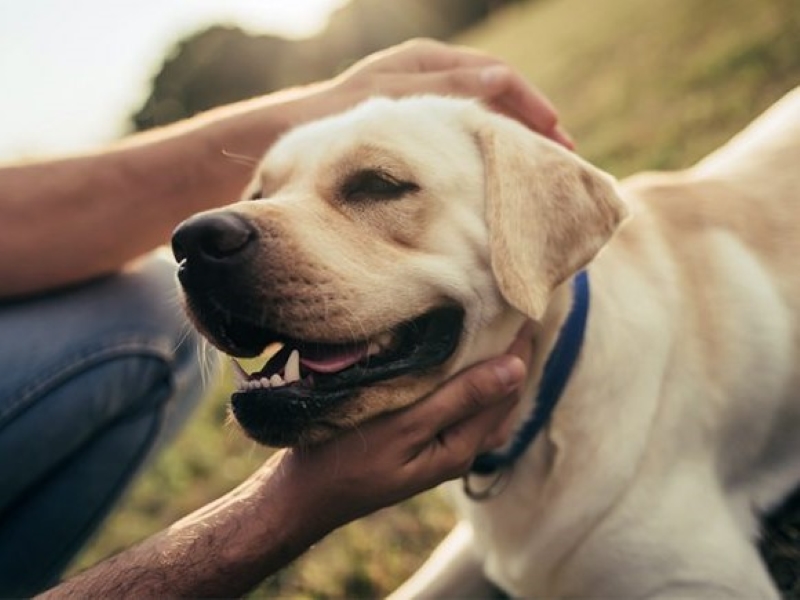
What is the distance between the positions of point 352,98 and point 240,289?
53.8 inches

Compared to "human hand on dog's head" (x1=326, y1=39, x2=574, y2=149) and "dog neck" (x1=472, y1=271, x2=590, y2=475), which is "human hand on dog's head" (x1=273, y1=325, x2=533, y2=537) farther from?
"human hand on dog's head" (x1=326, y1=39, x2=574, y2=149)

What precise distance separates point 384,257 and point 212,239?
0.49 meters

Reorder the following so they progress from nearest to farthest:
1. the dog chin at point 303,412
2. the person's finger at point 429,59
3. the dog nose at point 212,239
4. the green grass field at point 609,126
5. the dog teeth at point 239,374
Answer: the dog nose at point 212,239 → the dog chin at point 303,412 → the dog teeth at point 239,374 → the person's finger at point 429,59 → the green grass field at point 609,126

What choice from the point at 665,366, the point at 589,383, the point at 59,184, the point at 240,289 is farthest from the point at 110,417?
the point at 665,366

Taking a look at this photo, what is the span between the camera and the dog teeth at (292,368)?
7.14ft

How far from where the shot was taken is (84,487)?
3.33m

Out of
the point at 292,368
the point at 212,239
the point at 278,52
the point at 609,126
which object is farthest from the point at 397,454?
the point at 278,52

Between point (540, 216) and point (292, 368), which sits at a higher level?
point (540, 216)

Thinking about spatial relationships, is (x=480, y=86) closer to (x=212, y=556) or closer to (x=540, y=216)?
(x=540, y=216)

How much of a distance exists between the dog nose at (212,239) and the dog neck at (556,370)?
103cm

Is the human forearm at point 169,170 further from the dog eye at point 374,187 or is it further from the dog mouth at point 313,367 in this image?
the dog mouth at point 313,367

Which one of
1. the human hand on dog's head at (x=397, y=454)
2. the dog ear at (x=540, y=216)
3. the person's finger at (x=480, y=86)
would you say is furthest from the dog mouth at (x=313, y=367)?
the person's finger at (x=480, y=86)

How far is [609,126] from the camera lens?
9.02 metres

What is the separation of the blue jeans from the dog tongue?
83 cm
